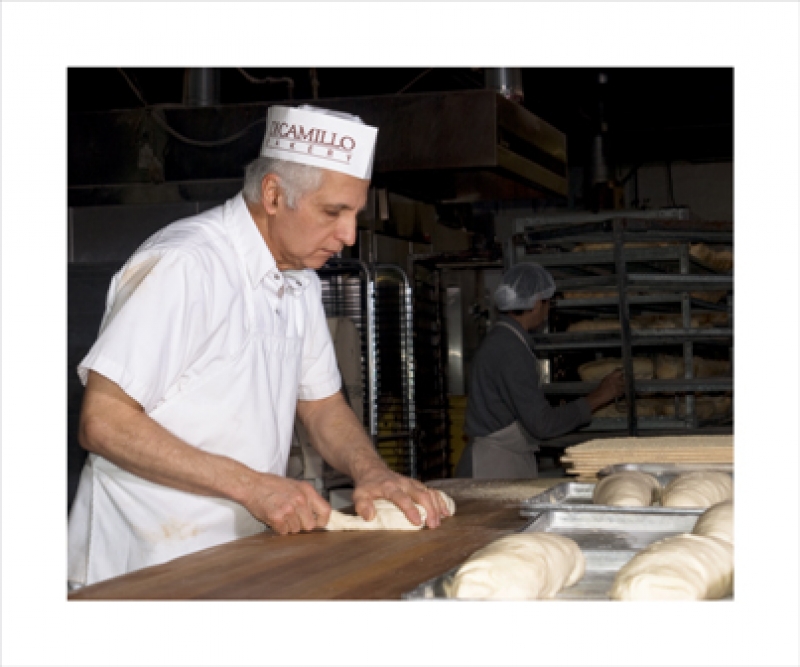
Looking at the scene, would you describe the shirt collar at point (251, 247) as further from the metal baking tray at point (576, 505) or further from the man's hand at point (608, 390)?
the man's hand at point (608, 390)

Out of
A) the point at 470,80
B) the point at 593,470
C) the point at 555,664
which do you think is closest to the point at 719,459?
the point at 593,470

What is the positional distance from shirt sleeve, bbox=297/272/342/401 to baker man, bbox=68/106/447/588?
130mm

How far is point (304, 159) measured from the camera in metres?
2.08

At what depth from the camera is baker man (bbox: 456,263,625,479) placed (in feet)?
13.1

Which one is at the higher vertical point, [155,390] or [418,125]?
[418,125]

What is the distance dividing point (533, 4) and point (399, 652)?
0.70m

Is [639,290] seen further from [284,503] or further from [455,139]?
[284,503]

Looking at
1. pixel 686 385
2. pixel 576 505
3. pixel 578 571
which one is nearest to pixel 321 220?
pixel 576 505

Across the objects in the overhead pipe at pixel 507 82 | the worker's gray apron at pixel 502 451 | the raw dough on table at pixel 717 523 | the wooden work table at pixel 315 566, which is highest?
the overhead pipe at pixel 507 82

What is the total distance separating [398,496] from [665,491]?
2.02 feet

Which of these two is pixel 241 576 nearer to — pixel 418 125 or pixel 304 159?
pixel 304 159

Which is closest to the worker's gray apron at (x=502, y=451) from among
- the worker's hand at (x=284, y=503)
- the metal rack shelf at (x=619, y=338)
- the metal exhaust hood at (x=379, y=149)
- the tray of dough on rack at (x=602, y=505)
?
the metal rack shelf at (x=619, y=338)

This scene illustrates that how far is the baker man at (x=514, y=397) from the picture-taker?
4008 millimetres

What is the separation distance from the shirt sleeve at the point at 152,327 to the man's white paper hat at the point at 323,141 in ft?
1.02
